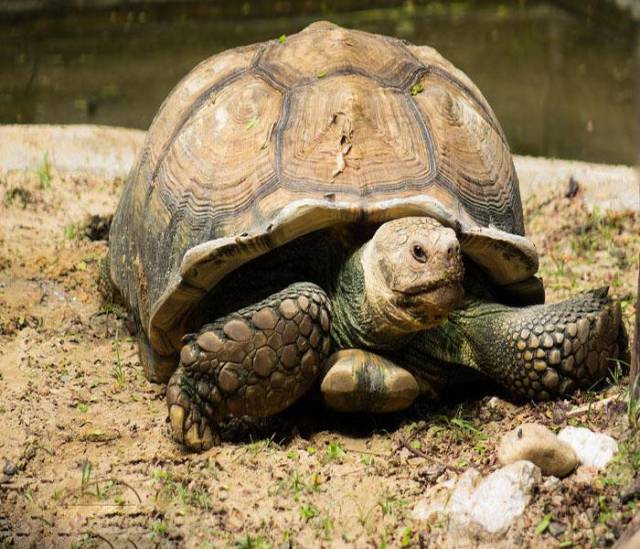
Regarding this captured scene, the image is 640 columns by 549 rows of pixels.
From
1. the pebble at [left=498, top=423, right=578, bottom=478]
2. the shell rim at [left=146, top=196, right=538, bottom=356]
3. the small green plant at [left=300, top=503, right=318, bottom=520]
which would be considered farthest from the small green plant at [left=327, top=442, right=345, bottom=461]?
the shell rim at [left=146, top=196, right=538, bottom=356]

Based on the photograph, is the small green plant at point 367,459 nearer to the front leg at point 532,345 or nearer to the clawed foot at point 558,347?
the front leg at point 532,345

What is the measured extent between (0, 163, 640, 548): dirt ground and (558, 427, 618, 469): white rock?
50 mm

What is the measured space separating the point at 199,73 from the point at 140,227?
785 mm

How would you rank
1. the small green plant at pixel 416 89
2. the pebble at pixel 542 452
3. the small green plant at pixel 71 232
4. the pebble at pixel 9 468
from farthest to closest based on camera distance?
the small green plant at pixel 71 232
the small green plant at pixel 416 89
the pebble at pixel 9 468
the pebble at pixel 542 452

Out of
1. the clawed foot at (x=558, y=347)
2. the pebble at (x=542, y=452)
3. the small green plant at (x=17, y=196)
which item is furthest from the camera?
the small green plant at (x=17, y=196)

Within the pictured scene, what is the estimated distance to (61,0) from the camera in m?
13.3

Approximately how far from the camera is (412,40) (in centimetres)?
1348

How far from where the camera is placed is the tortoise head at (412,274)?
383 cm

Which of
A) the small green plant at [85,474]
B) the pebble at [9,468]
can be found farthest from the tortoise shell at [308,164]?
the pebble at [9,468]

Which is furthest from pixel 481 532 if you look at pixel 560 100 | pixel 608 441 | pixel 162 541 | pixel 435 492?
pixel 560 100

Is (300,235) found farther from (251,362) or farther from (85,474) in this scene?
(85,474)

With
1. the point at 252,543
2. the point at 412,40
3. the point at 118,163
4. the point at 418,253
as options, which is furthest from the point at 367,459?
the point at 412,40

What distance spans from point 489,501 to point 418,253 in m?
0.97

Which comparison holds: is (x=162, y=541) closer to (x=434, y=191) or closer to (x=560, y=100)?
(x=434, y=191)
